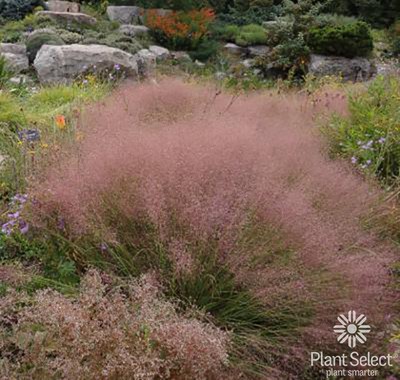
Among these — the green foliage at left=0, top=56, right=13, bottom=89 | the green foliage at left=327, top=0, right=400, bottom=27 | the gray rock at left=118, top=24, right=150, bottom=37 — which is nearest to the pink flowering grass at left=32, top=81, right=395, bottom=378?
the green foliage at left=0, top=56, right=13, bottom=89

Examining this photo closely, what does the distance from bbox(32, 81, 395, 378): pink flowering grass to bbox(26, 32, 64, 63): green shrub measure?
6.81 metres

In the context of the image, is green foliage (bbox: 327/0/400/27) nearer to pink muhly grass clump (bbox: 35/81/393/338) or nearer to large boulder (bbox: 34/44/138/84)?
large boulder (bbox: 34/44/138/84)

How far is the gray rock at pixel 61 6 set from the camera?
514 inches

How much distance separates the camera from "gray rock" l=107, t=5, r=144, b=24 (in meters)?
13.3

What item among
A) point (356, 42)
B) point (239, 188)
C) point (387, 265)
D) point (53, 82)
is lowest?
point (356, 42)

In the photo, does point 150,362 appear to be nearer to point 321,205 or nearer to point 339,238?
point 339,238

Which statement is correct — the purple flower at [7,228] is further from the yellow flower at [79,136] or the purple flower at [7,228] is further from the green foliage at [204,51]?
the green foliage at [204,51]

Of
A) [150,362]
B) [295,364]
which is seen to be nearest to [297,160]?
[295,364]

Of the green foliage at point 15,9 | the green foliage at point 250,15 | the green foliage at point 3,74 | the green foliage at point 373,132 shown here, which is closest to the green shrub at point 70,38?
the green foliage at point 15,9

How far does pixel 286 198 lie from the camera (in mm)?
2400

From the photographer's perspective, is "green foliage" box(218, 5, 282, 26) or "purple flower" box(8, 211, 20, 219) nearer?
"purple flower" box(8, 211, 20, 219)

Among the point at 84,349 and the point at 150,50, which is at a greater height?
the point at 84,349

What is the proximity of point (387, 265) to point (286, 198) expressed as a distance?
52 centimetres

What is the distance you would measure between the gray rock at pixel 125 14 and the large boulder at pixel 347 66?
4.69m
